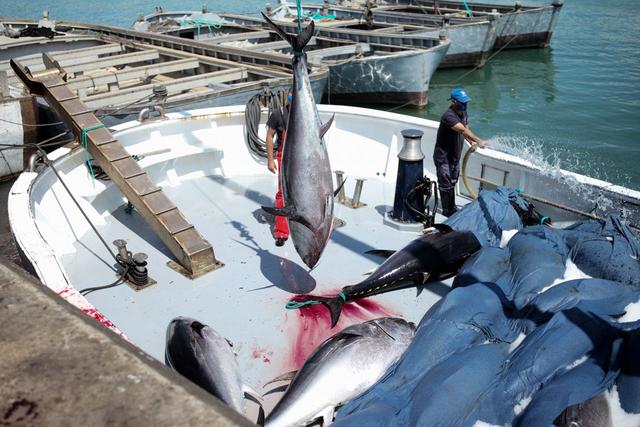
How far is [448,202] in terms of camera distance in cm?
617

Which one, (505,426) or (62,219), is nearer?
(505,426)

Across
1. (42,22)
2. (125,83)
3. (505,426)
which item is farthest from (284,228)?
(42,22)

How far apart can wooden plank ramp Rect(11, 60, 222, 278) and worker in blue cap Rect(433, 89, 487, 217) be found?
262 cm

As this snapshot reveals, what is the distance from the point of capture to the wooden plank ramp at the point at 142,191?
5242mm

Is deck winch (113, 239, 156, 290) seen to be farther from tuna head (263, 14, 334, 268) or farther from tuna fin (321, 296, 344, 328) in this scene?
tuna head (263, 14, 334, 268)

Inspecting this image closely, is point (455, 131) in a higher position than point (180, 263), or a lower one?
higher

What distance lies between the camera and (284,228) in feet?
18.4

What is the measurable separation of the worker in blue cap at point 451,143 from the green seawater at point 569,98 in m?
0.79

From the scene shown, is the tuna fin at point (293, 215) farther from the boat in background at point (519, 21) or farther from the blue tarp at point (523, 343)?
the boat in background at point (519, 21)

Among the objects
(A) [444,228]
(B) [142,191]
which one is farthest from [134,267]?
(A) [444,228]

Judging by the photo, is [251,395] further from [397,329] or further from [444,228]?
[444,228]

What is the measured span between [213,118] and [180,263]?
2780 mm

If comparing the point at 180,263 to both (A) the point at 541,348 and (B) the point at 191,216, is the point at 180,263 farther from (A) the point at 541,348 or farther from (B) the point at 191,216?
(A) the point at 541,348

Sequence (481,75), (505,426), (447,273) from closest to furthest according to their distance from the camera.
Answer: (505,426)
(447,273)
(481,75)
